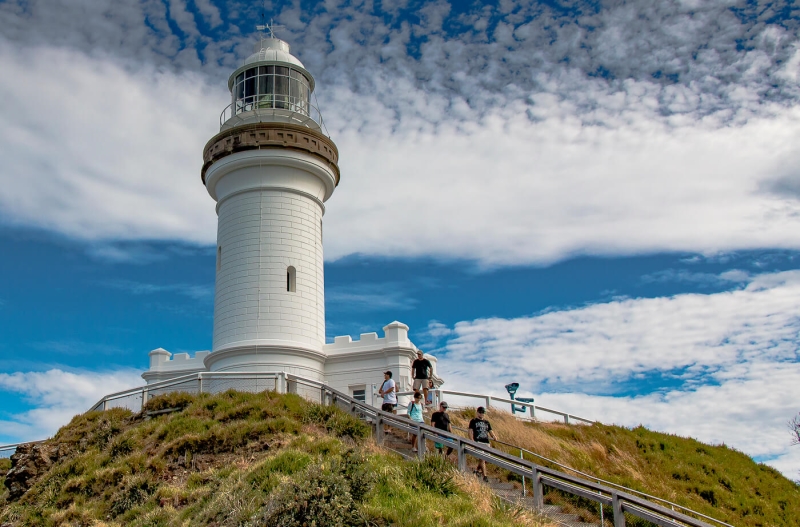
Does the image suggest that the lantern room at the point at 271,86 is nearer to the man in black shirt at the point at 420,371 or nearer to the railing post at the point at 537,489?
the man in black shirt at the point at 420,371

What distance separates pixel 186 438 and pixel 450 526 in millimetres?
8898

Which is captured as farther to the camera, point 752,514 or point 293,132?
point 293,132

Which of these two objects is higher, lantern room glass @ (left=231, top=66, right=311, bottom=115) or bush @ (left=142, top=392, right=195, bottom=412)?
lantern room glass @ (left=231, top=66, right=311, bottom=115)

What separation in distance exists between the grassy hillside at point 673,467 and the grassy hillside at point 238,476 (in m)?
6.07

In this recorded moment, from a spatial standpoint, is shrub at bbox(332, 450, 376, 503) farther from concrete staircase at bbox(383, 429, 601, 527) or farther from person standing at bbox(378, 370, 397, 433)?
person standing at bbox(378, 370, 397, 433)

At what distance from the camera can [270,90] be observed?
29.5 m

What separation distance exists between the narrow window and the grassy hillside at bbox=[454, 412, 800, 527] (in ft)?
22.7

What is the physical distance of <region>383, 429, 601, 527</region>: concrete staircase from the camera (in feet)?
45.4

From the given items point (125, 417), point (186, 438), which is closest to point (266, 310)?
point (125, 417)

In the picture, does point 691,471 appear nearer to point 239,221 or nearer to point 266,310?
point 266,310

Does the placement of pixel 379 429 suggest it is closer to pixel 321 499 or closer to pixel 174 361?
pixel 321 499

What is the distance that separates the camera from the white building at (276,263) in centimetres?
2616

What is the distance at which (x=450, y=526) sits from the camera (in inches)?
480

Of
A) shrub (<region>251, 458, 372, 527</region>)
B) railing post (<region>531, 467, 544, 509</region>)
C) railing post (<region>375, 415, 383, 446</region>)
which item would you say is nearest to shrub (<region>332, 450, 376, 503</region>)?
shrub (<region>251, 458, 372, 527</region>)
